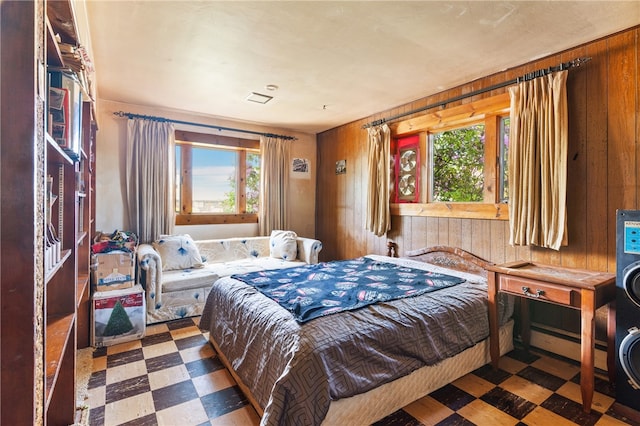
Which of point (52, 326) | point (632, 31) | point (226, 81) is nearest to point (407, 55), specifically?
point (632, 31)

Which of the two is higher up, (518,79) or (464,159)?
(518,79)

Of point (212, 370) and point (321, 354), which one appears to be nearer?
point (321, 354)

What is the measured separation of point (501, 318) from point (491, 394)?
61 centimetres

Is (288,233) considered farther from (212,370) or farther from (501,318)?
(501,318)

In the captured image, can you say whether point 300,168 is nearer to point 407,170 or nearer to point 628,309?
point 407,170

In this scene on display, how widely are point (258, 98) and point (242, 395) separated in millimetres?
2836

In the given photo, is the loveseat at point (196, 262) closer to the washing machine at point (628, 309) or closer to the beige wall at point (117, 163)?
the beige wall at point (117, 163)

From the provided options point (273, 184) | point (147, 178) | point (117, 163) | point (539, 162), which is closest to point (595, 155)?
point (539, 162)

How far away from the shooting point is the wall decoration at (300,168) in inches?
194

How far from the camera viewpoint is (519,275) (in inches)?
78.7

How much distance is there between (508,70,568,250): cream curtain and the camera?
2.24 meters

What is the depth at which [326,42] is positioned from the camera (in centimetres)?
219

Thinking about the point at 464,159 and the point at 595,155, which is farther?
the point at 464,159

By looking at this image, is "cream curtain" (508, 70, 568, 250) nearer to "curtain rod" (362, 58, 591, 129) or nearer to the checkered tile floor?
"curtain rod" (362, 58, 591, 129)
